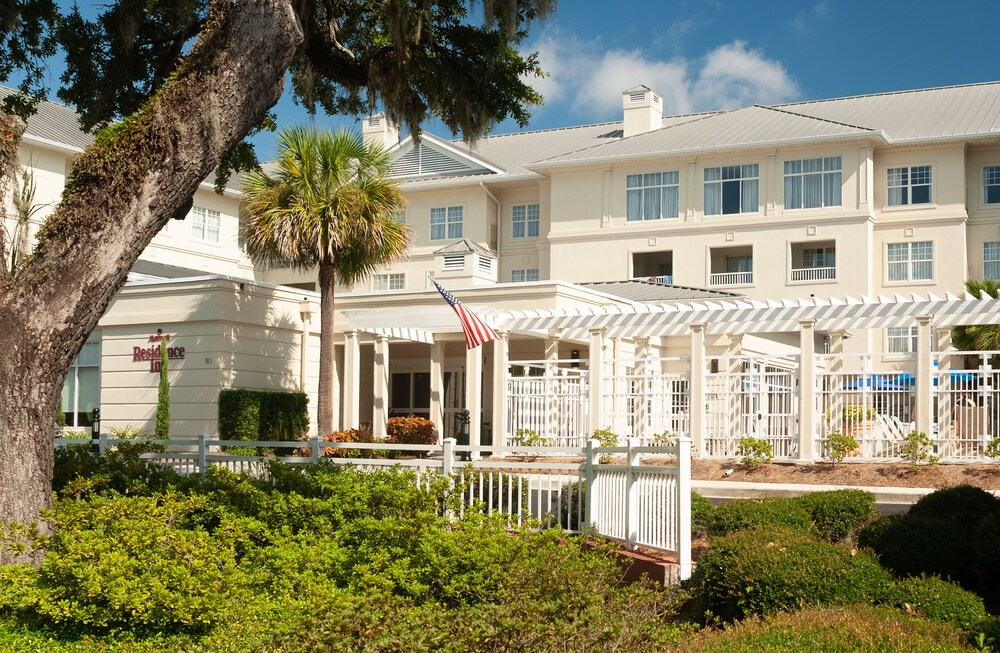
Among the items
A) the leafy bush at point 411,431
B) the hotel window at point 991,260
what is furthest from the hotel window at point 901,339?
the leafy bush at point 411,431

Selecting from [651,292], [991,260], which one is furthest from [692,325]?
[991,260]

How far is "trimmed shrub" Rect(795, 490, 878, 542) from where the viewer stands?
1153 cm

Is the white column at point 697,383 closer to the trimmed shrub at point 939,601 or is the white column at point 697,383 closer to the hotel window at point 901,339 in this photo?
the trimmed shrub at point 939,601

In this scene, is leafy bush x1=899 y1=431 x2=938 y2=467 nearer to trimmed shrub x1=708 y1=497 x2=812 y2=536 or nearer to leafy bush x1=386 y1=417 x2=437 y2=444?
trimmed shrub x1=708 y1=497 x2=812 y2=536

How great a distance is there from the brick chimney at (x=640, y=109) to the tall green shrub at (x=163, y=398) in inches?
1070

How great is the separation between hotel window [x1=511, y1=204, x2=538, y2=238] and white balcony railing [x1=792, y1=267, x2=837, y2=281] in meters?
11.2

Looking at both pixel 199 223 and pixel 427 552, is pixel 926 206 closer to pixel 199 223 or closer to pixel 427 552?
pixel 199 223

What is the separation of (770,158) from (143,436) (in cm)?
2556

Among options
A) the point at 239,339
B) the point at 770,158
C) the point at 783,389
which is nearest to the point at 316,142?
the point at 239,339

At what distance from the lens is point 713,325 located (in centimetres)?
2364

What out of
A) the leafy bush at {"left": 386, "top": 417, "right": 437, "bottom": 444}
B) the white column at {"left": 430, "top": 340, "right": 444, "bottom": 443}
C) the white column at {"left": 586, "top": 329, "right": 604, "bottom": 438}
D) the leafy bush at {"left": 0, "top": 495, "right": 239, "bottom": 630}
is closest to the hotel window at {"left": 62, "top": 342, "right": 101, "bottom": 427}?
the leafy bush at {"left": 386, "top": 417, "right": 437, "bottom": 444}

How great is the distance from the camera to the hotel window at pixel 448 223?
4850cm

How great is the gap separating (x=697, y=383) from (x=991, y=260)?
23.8 meters

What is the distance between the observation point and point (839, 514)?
11.6 meters
